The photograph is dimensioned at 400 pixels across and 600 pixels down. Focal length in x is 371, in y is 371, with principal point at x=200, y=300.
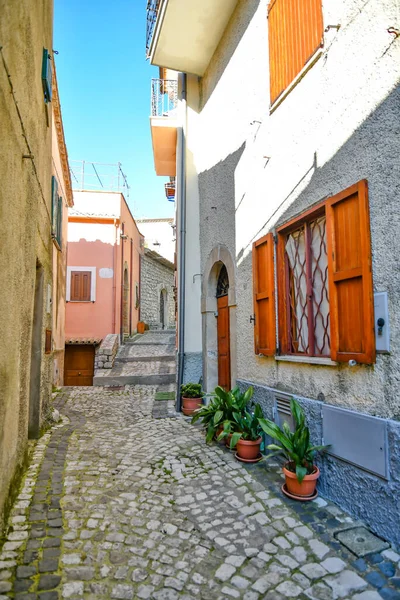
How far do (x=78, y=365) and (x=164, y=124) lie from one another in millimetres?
9134

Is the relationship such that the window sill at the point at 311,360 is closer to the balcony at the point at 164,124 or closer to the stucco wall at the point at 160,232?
the balcony at the point at 164,124

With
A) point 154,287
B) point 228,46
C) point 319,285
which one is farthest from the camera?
point 154,287

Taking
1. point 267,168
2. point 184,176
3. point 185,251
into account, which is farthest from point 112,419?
point 184,176

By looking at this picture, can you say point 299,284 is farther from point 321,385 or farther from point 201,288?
point 201,288

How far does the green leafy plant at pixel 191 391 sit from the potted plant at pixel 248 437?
2345 millimetres

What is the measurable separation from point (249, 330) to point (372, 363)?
2.43 m

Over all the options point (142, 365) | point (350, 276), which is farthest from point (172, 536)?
point (142, 365)

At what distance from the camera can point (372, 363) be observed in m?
2.87

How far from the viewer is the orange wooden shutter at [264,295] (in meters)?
4.46

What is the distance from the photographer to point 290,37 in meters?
4.30

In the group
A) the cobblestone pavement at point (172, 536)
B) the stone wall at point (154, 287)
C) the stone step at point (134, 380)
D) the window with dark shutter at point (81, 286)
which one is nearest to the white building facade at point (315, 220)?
the cobblestone pavement at point (172, 536)

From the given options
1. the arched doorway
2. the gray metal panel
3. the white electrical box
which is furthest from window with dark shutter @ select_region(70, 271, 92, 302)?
the white electrical box

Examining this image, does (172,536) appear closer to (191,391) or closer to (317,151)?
(317,151)

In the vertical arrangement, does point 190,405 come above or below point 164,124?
below
